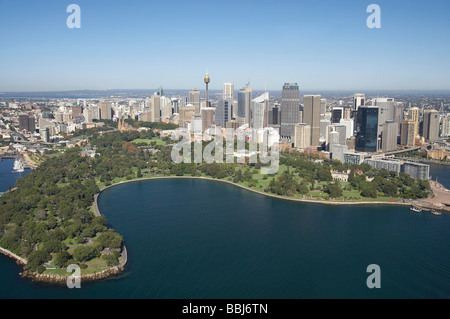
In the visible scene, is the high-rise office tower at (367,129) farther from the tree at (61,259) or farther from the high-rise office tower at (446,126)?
the tree at (61,259)

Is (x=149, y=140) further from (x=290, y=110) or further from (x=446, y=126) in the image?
(x=446, y=126)

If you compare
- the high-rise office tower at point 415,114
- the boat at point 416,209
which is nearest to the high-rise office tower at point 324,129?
the high-rise office tower at point 415,114

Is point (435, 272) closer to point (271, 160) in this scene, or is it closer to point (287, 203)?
point (287, 203)

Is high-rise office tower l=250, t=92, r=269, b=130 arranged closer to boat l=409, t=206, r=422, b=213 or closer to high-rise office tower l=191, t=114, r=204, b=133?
high-rise office tower l=191, t=114, r=204, b=133

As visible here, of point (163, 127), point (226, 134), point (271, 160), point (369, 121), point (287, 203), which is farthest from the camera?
point (163, 127)

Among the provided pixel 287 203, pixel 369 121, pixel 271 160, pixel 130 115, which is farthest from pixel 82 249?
pixel 130 115

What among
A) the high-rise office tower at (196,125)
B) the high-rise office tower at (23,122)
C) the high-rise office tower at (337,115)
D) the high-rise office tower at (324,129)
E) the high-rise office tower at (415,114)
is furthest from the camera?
the high-rise office tower at (23,122)

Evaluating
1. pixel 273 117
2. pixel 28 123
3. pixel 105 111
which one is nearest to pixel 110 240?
pixel 273 117
